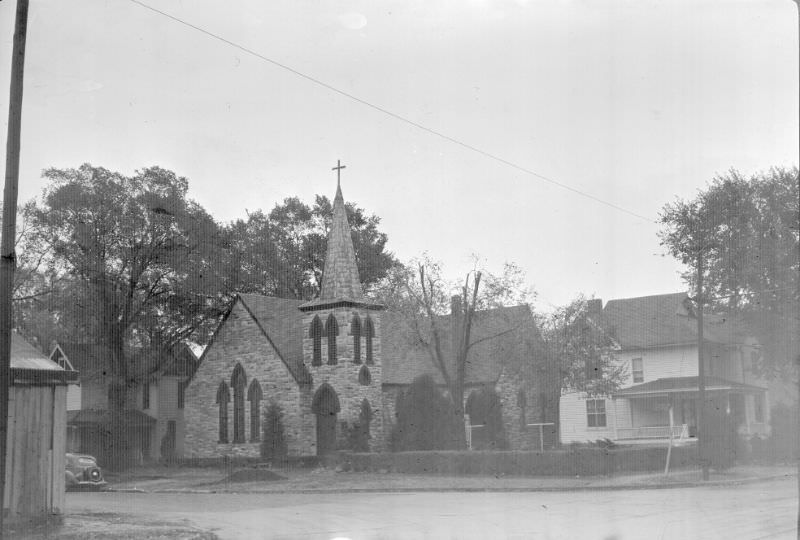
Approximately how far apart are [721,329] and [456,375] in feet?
49.6

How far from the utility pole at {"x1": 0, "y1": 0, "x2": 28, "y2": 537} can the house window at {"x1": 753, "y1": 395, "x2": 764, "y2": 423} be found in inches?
1727

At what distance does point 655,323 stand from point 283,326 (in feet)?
64.9

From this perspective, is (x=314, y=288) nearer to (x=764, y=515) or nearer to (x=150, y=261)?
(x=150, y=261)

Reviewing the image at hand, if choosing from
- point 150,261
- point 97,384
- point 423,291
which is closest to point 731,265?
point 423,291

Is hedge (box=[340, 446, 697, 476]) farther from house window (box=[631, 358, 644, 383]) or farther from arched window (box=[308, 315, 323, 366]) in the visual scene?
house window (box=[631, 358, 644, 383])

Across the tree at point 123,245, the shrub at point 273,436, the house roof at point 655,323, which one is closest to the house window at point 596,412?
the house roof at point 655,323

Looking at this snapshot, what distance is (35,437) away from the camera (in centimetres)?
1648

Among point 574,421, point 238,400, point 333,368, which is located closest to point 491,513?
point 333,368

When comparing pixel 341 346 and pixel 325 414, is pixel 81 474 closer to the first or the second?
pixel 325 414

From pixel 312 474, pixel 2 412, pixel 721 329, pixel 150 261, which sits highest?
pixel 150 261

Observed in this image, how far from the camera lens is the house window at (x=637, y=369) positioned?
48.2 metres

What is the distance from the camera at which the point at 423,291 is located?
38344mm

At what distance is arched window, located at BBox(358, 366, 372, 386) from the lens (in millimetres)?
40344

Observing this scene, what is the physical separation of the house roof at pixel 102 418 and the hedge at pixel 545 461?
18.1 m
